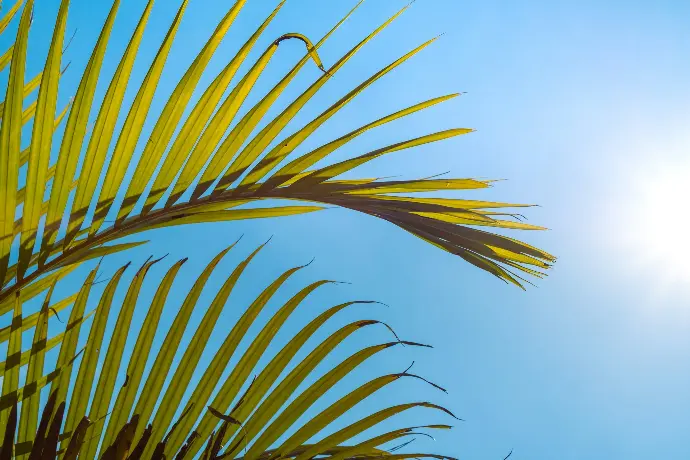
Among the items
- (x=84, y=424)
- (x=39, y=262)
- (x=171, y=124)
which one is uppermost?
(x=171, y=124)

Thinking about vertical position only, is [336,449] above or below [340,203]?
below

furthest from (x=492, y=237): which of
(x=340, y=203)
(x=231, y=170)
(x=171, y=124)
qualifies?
(x=171, y=124)

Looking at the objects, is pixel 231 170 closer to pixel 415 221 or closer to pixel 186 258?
pixel 186 258

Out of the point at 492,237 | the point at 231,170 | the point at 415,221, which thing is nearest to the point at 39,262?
the point at 231,170

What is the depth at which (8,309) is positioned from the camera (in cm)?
127

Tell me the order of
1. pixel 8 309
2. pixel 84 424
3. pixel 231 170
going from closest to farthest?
pixel 84 424 → pixel 231 170 → pixel 8 309

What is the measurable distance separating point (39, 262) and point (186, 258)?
0.26 meters

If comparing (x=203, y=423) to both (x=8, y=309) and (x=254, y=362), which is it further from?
(x=8, y=309)

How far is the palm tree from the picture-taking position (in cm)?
107

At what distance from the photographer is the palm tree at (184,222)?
3.52 feet

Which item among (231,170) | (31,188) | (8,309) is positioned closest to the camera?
(31,188)

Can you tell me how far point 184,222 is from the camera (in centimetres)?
123

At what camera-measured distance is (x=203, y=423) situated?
116 cm

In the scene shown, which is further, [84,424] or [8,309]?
[8,309]
